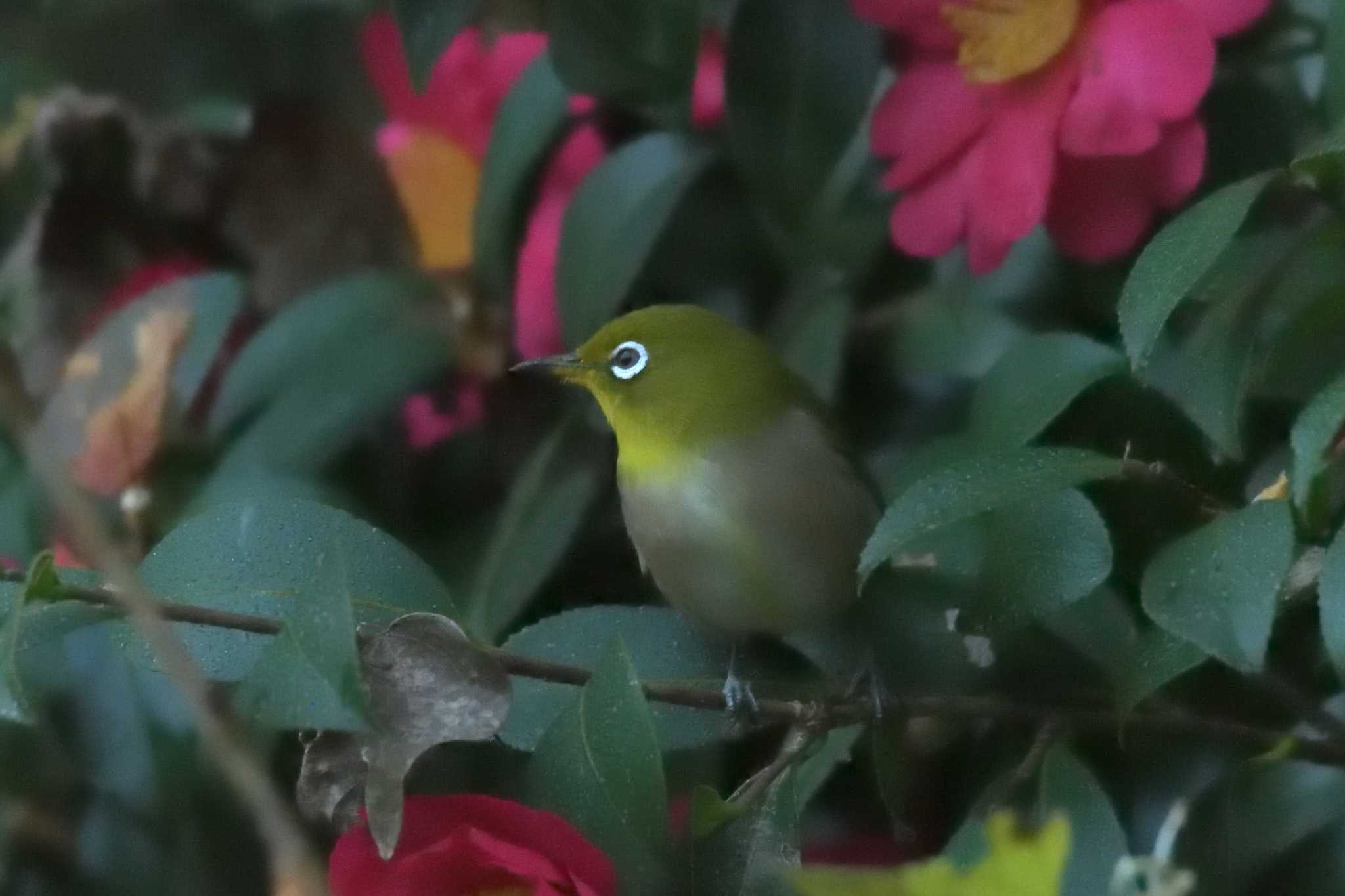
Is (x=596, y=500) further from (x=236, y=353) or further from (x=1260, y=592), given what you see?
(x=1260, y=592)

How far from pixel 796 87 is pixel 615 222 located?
104 mm

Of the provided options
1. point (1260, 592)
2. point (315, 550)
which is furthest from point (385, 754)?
point (1260, 592)

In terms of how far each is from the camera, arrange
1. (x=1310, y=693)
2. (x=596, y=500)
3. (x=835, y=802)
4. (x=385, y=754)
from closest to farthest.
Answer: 1. (x=385, y=754)
2. (x=1310, y=693)
3. (x=835, y=802)
4. (x=596, y=500)

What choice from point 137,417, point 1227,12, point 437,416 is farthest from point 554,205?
point 1227,12

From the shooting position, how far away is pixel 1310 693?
50 centimetres

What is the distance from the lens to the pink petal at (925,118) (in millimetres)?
589

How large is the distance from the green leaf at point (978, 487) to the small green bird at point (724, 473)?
0.51 ft

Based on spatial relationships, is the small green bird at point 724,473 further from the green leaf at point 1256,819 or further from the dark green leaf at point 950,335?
the green leaf at point 1256,819

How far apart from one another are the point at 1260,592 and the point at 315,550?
28cm

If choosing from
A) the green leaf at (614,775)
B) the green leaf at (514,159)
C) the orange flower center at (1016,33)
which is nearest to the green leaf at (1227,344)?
the orange flower center at (1016,33)

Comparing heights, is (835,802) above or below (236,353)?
below

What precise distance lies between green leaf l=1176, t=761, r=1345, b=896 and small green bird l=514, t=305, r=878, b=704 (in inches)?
6.9

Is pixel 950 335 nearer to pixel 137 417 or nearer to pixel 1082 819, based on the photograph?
pixel 1082 819

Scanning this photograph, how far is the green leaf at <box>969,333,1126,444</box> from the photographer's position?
1.69 feet
